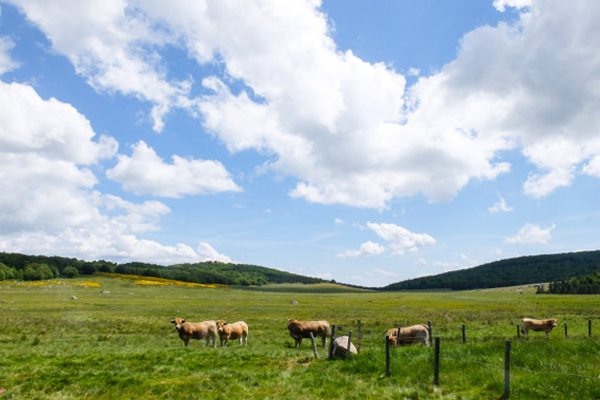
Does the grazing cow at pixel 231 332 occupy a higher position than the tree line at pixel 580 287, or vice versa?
the grazing cow at pixel 231 332

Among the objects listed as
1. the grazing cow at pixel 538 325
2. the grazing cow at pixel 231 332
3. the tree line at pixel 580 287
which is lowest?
the tree line at pixel 580 287

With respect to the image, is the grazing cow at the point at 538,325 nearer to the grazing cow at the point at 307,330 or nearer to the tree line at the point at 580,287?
the grazing cow at the point at 307,330

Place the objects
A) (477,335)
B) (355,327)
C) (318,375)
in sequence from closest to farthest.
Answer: (318,375) → (477,335) → (355,327)

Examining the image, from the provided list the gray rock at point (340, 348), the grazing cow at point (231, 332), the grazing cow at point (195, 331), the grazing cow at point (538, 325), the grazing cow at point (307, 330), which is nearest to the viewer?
the gray rock at point (340, 348)

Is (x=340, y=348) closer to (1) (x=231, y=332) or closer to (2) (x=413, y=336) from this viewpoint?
(2) (x=413, y=336)

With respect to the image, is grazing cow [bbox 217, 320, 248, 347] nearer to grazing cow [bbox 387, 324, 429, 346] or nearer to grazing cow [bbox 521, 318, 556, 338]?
grazing cow [bbox 387, 324, 429, 346]

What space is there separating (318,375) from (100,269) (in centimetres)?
19936

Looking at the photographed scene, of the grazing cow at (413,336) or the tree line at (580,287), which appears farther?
the tree line at (580,287)

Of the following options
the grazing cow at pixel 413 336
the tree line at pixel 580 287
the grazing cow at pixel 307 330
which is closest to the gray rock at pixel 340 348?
the grazing cow at pixel 413 336

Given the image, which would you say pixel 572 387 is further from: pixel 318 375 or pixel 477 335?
pixel 477 335

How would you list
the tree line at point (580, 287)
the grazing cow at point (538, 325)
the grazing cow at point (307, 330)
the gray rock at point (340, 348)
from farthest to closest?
the tree line at point (580, 287), the grazing cow at point (538, 325), the grazing cow at point (307, 330), the gray rock at point (340, 348)

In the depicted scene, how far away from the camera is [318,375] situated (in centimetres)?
1386

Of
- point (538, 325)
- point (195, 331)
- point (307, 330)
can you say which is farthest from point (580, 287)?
point (195, 331)

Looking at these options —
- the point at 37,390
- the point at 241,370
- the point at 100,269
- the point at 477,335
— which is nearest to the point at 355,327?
the point at 477,335
